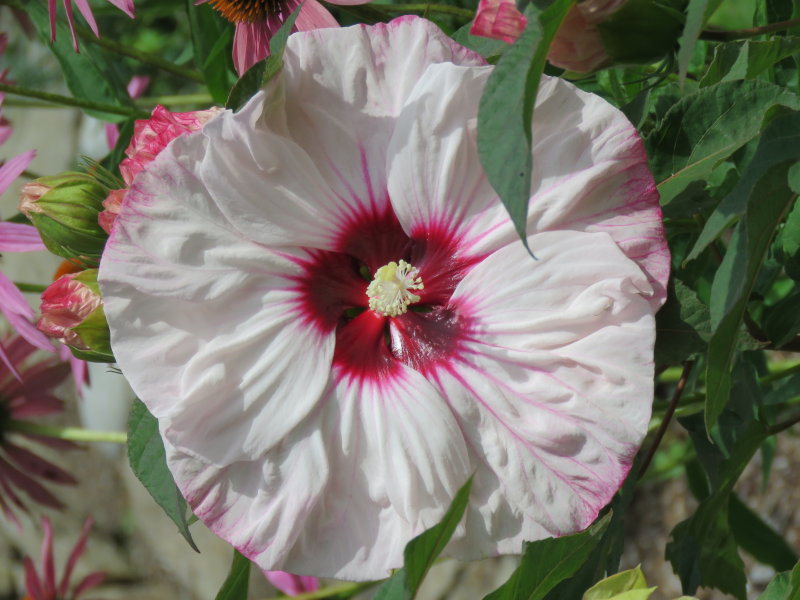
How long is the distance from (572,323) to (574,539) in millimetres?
111

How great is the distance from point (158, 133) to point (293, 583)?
717 mm

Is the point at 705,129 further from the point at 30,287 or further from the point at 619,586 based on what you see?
the point at 30,287

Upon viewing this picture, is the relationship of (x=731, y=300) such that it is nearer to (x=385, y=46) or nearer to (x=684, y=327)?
(x=684, y=327)

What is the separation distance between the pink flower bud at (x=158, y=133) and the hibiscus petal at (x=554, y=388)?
7.0 inches

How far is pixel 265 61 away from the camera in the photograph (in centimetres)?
50

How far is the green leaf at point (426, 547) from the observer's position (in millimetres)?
Answer: 444

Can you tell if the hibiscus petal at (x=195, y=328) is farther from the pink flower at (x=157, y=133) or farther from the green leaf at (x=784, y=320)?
the green leaf at (x=784, y=320)

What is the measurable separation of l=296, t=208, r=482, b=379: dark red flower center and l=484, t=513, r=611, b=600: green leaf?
12cm

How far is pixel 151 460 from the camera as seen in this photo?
0.58m

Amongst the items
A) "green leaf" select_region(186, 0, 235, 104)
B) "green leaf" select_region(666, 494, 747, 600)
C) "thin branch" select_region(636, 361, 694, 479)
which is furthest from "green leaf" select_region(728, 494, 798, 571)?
"green leaf" select_region(186, 0, 235, 104)

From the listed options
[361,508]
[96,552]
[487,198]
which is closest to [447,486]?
[361,508]

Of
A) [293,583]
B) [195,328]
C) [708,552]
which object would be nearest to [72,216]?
[195,328]

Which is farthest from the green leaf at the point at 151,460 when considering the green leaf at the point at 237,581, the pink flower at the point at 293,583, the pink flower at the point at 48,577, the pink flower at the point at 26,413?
the pink flower at the point at 48,577

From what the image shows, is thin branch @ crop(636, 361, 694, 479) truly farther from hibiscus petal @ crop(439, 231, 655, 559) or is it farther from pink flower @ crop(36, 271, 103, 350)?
pink flower @ crop(36, 271, 103, 350)
